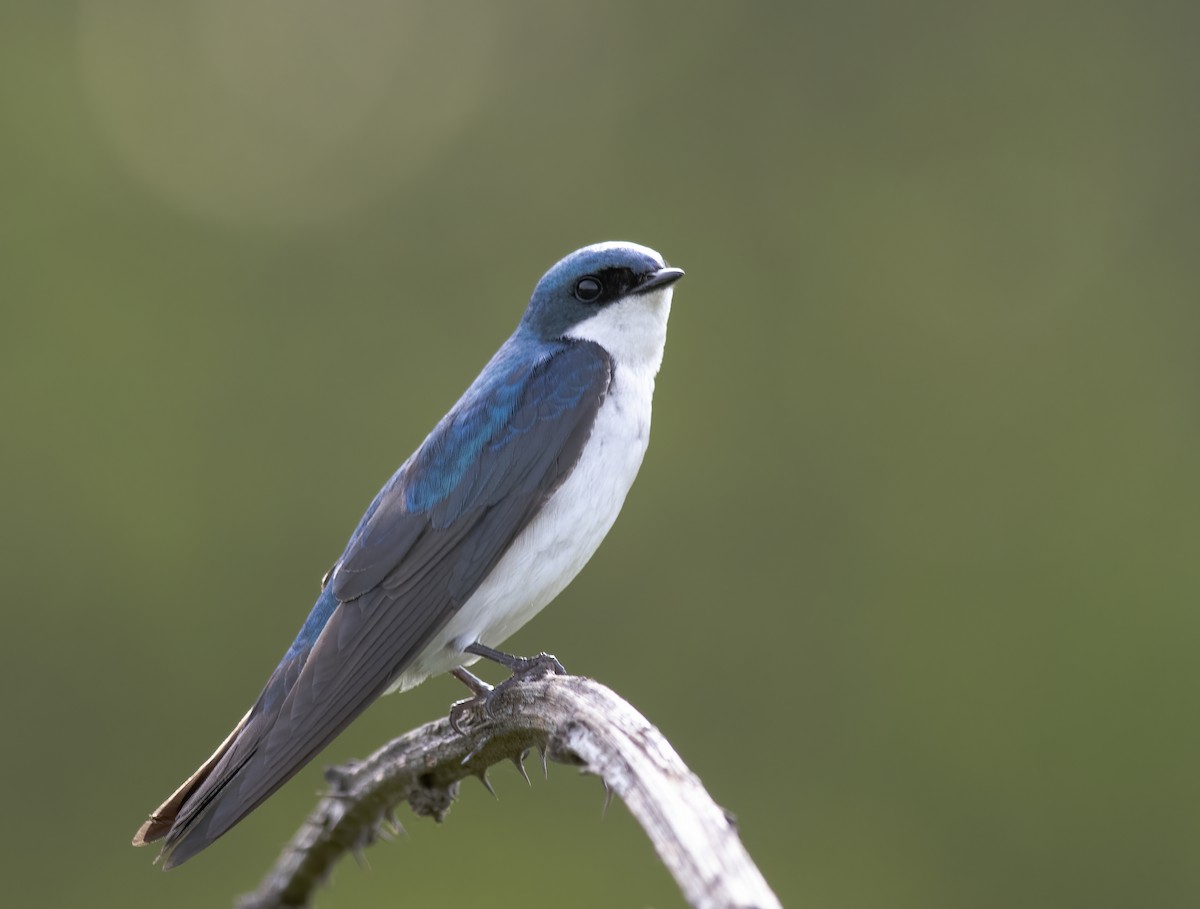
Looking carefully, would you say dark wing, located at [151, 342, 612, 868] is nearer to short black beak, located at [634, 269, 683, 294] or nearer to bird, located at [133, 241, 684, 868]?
bird, located at [133, 241, 684, 868]

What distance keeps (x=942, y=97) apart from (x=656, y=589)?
2.83m

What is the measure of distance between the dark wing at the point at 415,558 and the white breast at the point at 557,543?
4 centimetres

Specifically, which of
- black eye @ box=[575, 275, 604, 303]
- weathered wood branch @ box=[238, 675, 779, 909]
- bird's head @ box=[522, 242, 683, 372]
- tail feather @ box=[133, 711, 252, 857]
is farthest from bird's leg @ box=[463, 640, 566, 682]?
black eye @ box=[575, 275, 604, 303]

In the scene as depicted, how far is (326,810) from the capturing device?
8.45 feet

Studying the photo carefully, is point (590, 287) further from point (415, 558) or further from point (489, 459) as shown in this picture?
point (415, 558)

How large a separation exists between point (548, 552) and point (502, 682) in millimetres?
478

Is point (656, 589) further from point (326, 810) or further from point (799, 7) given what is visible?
point (326, 810)

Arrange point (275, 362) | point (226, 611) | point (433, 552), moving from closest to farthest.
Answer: point (433, 552)
point (226, 611)
point (275, 362)

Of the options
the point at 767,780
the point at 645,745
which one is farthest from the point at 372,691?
the point at 767,780

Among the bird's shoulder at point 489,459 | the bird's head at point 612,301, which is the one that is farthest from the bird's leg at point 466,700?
the bird's head at point 612,301

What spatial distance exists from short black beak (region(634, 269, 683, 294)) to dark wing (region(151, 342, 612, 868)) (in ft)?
0.66

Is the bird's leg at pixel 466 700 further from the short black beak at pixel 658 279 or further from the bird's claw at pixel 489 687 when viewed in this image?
the short black beak at pixel 658 279

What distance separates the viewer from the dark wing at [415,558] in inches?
127

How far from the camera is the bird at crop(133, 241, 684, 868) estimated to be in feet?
11.2
